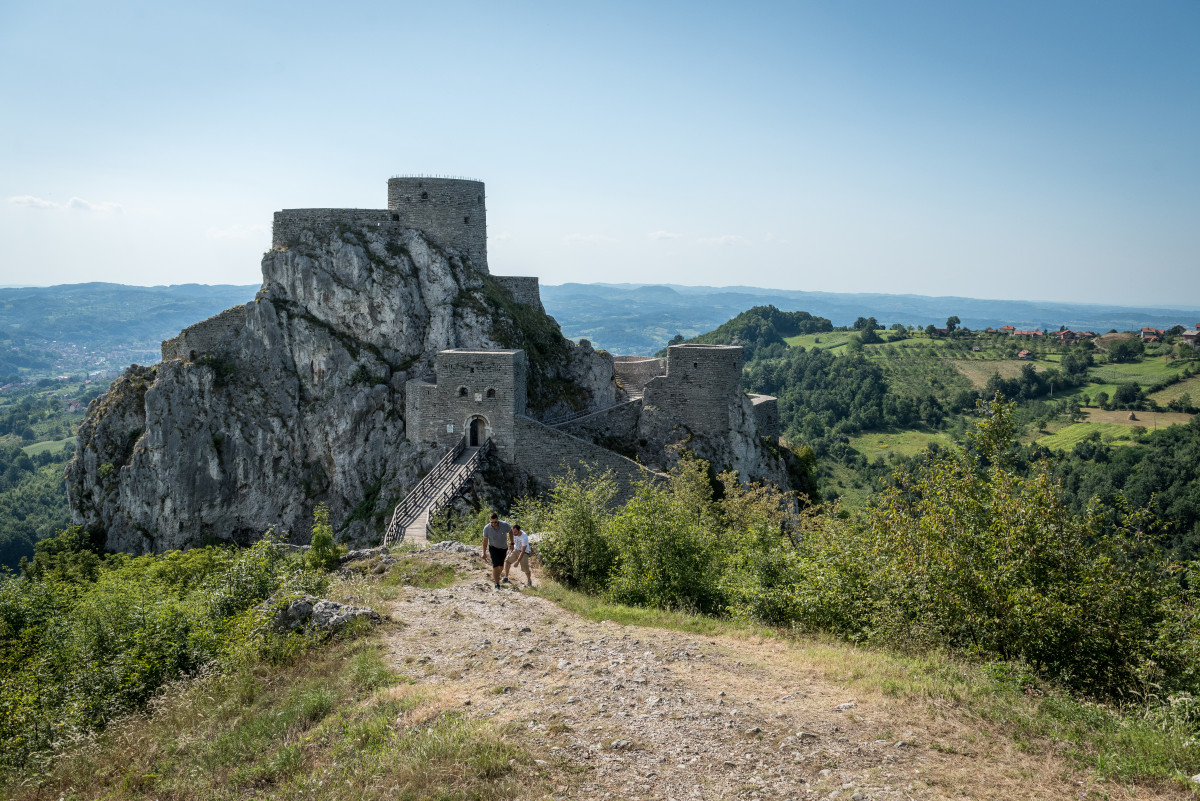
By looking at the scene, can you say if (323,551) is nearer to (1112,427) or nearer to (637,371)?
(637,371)

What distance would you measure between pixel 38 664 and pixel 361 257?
100 ft

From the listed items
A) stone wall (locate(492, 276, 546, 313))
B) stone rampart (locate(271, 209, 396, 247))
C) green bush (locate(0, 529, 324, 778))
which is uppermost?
stone rampart (locate(271, 209, 396, 247))

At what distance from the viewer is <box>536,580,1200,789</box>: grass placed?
6.86 m

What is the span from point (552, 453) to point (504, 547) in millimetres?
14428

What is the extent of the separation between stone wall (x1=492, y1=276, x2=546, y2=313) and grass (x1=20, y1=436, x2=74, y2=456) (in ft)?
388

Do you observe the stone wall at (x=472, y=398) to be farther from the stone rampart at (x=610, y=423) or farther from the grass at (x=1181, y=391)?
the grass at (x=1181, y=391)

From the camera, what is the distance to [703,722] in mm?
8219

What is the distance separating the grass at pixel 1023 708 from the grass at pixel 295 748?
16.2ft

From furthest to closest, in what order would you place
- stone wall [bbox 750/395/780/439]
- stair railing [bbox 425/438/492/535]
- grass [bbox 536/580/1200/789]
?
stone wall [bbox 750/395/780/439]
stair railing [bbox 425/438/492/535]
grass [bbox 536/580/1200/789]

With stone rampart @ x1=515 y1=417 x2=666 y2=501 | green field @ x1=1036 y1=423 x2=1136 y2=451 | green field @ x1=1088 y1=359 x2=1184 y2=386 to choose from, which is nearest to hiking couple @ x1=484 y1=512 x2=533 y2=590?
stone rampart @ x1=515 y1=417 x2=666 y2=501

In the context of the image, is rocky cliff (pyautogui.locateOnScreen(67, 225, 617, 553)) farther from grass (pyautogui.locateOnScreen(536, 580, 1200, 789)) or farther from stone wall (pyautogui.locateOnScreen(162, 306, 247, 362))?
grass (pyautogui.locateOnScreen(536, 580, 1200, 789))

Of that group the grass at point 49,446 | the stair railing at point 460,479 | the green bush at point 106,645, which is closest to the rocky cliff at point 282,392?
the stair railing at point 460,479

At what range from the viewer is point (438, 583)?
1497cm

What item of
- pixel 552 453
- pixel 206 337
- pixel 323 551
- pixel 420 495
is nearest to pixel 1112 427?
pixel 552 453
